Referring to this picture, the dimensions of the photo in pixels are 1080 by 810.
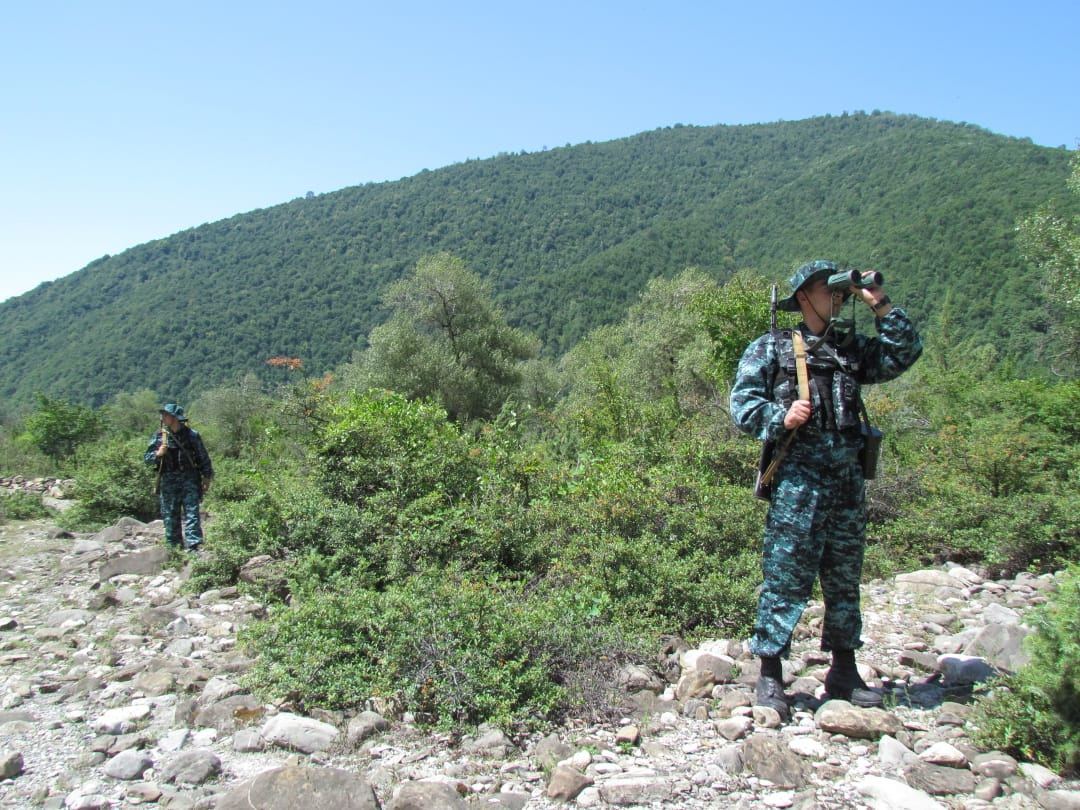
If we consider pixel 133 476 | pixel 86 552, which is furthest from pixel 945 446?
pixel 133 476

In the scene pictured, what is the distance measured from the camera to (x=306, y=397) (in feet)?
28.8

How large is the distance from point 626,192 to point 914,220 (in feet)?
244

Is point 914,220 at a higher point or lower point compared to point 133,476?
higher

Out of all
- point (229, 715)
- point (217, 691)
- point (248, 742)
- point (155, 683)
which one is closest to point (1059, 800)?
point (248, 742)

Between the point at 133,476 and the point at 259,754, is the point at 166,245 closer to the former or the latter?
the point at 133,476

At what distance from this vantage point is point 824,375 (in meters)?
3.55

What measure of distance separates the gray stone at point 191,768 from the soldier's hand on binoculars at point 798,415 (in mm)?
3074

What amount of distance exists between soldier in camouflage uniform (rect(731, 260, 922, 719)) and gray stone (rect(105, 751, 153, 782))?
9.46ft

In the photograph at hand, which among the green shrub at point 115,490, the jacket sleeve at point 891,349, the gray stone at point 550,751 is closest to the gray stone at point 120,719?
the gray stone at point 550,751

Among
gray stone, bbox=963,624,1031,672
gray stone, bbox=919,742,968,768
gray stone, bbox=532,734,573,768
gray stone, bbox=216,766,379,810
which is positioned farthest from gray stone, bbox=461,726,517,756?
gray stone, bbox=963,624,1031,672

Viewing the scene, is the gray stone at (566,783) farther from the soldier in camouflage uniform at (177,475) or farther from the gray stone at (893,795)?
the soldier in camouflage uniform at (177,475)

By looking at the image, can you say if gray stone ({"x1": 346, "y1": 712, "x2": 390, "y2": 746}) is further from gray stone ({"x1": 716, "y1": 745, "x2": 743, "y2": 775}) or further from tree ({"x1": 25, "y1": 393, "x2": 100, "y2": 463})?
tree ({"x1": 25, "y1": 393, "x2": 100, "y2": 463})

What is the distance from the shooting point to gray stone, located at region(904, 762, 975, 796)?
258 centimetres

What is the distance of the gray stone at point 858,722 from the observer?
3061 millimetres
